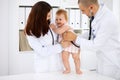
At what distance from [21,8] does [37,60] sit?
184cm

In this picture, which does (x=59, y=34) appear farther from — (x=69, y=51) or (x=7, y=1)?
(x=7, y=1)

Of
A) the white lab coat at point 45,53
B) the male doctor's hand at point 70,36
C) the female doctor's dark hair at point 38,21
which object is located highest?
the female doctor's dark hair at point 38,21

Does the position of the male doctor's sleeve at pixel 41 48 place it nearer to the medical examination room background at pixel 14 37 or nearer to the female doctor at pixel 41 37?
the female doctor at pixel 41 37

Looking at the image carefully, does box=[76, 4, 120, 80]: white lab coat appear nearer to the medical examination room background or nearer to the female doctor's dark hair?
the female doctor's dark hair

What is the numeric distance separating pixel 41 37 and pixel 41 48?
0.13 m

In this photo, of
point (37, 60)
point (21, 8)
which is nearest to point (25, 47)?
point (21, 8)

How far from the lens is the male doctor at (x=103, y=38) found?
6.82 feet

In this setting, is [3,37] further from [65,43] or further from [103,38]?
[103,38]

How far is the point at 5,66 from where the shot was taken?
3963 mm

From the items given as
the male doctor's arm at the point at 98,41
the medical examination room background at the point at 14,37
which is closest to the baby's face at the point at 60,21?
the male doctor's arm at the point at 98,41

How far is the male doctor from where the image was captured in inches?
81.8

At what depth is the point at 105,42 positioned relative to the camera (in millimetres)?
2143

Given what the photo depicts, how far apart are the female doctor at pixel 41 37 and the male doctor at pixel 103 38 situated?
0.18 m

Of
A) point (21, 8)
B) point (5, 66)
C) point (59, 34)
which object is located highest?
point (21, 8)
